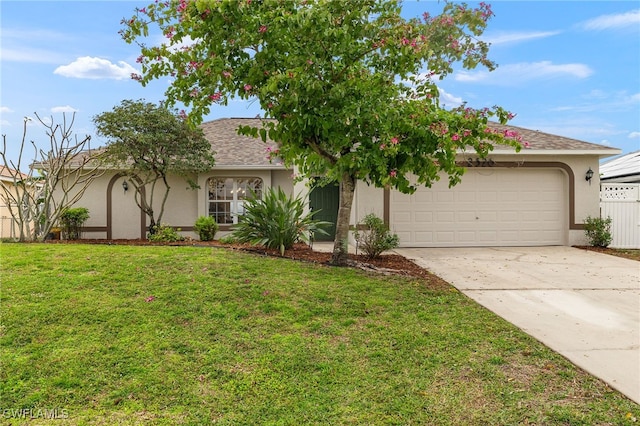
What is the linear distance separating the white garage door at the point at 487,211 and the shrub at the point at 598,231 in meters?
0.57

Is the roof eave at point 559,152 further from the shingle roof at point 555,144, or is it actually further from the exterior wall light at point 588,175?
the exterior wall light at point 588,175

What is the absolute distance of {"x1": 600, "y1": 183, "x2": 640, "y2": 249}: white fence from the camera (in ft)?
40.0

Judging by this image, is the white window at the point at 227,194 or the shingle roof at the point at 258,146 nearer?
the shingle roof at the point at 258,146

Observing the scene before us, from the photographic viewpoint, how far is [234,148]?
562 inches

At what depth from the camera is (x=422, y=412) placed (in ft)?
9.72

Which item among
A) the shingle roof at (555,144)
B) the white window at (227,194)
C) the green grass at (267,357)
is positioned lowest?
the green grass at (267,357)

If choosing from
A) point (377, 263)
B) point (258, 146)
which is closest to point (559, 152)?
point (377, 263)

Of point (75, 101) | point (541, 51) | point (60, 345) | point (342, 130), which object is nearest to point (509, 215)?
point (541, 51)

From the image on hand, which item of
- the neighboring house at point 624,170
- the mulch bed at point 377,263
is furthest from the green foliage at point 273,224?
the neighboring house at point 624,170

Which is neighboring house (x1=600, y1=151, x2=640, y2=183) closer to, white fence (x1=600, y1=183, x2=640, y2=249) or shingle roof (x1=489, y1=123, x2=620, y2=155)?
white fence (x1=600, y1=183, x2=640, y2=249)

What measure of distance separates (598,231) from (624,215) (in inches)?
56.0

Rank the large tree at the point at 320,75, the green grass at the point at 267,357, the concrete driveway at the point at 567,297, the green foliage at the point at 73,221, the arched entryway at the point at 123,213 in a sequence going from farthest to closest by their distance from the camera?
the arched entryway at the point at 123,213 → the green foliage at the point at 73,221 → the large tree at the point at 320,75 → the concrete driveway at the point at 567,297 → the green grass at the point at 267,357

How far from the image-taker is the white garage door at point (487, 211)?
1189 cm

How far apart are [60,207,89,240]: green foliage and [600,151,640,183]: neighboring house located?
19582 millimetres
